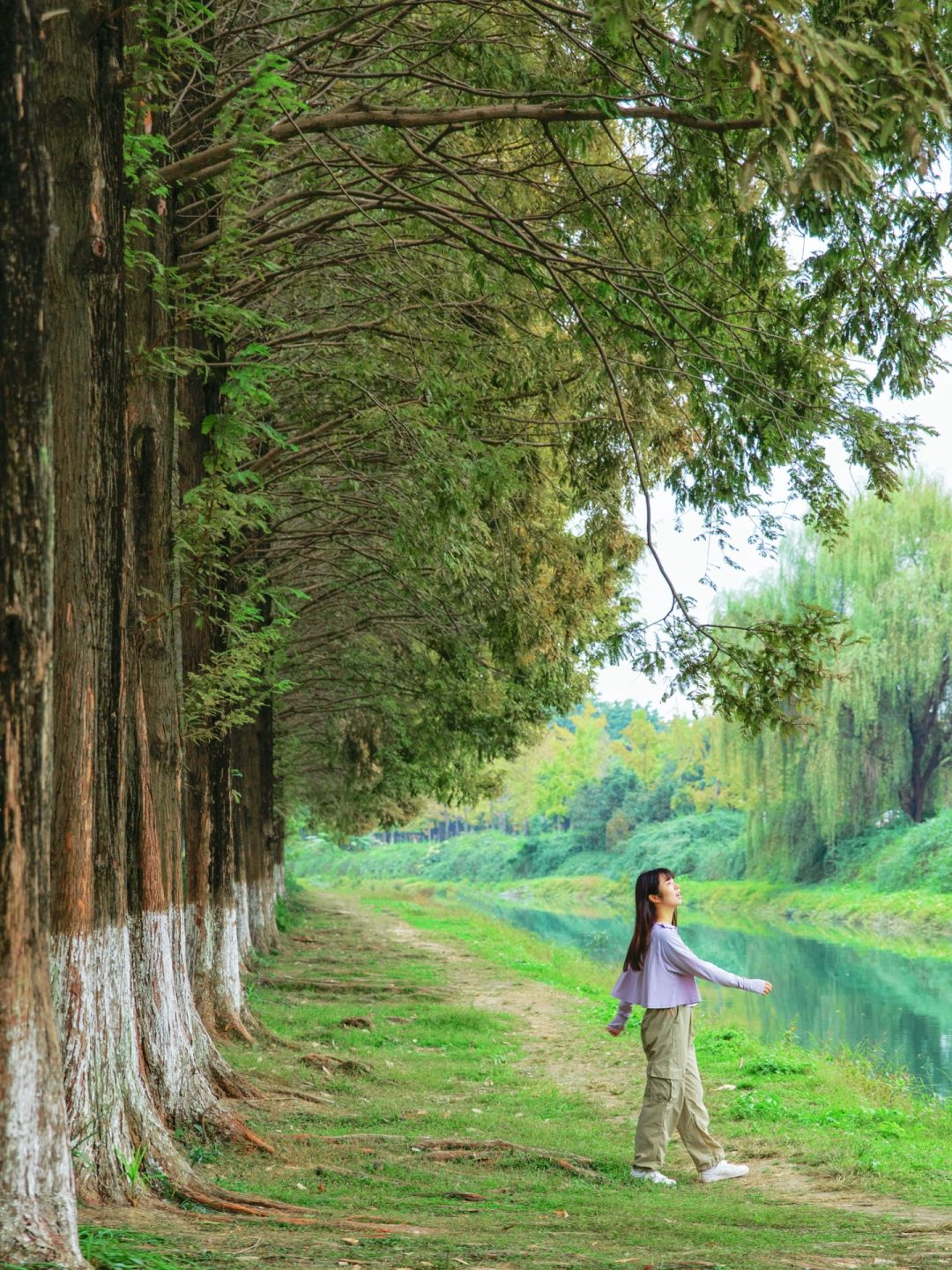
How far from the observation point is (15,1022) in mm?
4812

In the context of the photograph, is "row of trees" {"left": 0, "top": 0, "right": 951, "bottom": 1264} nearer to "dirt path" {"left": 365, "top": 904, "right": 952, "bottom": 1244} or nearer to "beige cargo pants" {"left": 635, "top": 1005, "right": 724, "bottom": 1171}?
"beige cargo pants" {"left": 635, "top": 1005, "right": 724, "bottom": 1171}

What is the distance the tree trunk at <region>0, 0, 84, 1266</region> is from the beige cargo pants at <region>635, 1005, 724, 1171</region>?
15.7ft

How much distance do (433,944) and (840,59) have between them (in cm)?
3103

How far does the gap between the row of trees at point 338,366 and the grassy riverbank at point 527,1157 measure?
0.78 m

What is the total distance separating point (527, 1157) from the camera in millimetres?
9023

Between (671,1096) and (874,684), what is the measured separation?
3237 cm

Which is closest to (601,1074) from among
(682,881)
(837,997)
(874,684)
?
(837,997)

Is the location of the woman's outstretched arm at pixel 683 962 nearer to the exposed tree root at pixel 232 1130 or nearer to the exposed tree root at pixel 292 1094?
the exposed tree root at pixel 232 1130

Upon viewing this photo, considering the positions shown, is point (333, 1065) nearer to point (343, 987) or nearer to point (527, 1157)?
point (527, 1157)

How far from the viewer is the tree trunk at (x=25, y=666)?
4.75 metres

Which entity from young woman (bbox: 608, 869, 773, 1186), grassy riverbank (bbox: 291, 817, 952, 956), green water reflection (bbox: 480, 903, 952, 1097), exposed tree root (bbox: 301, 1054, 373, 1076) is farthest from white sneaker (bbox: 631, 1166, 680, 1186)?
grassy riverbank (bbox: 291, 817, 952, 956)

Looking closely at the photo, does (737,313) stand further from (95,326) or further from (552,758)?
(552,758)

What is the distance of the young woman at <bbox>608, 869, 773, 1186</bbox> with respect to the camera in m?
8.77

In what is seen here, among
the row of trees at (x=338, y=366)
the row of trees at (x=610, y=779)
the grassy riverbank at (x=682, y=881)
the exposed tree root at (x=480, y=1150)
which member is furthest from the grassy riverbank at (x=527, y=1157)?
the row of trees at (x=610, y=779)
